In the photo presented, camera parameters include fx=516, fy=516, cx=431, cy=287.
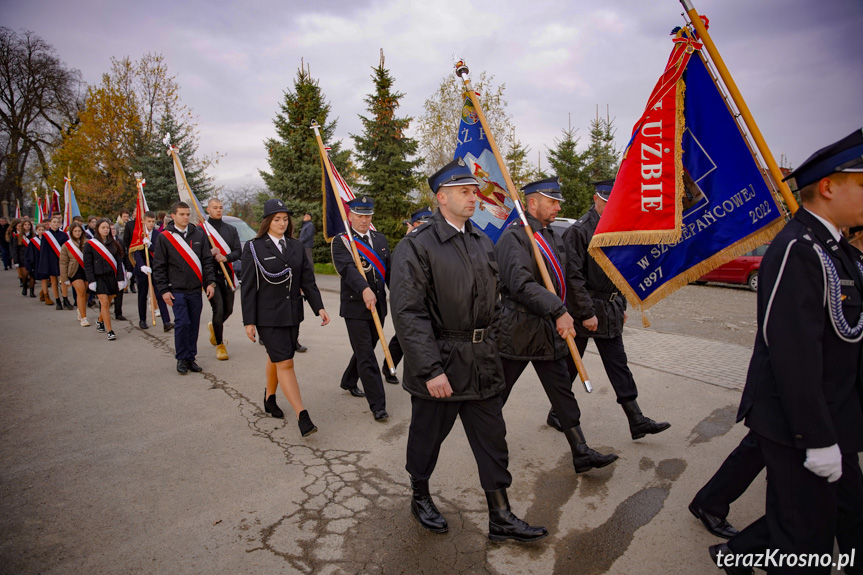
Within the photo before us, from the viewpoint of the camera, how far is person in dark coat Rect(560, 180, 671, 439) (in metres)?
4.17

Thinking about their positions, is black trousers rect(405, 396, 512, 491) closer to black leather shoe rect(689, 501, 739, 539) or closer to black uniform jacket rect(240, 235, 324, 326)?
black leather shoe rect(689, 501, 739, 539)

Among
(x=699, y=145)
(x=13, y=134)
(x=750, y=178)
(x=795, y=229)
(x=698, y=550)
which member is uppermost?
(x=13, y=134)

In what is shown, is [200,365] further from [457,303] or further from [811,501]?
[811,501]

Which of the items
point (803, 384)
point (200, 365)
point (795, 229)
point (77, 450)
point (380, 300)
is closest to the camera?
point (803, 384)

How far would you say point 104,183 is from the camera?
2453cm

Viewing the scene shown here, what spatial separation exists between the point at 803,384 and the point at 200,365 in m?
7.08

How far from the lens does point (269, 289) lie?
16.0 feet

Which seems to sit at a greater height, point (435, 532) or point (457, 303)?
point (457, 303)

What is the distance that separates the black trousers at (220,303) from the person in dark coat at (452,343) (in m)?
5.25

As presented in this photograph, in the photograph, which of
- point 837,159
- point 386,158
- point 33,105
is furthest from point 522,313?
point 33,105

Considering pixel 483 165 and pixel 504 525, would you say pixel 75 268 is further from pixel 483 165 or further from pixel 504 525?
pixel 504 525

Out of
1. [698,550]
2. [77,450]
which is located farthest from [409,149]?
[698,550]

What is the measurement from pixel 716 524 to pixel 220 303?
671cm

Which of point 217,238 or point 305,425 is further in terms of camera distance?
point 217,238
